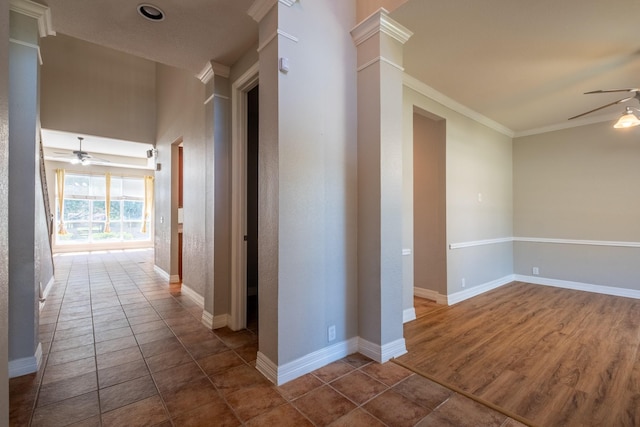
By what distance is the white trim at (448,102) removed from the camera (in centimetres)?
330

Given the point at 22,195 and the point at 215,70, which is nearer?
the point at 22,195

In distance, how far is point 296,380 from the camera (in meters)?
2.01

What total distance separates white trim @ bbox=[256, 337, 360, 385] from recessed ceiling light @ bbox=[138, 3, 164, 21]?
288 centimetres

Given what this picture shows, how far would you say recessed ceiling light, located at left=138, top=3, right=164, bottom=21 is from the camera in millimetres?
2179

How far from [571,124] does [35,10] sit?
697 cm

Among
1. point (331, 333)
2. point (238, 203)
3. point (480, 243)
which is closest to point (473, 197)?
point (480, 243)

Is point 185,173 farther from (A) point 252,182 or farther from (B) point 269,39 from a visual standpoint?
(B) point 269,39

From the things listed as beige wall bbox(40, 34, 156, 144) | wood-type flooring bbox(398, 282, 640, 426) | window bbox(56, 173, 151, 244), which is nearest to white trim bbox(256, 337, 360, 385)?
wood-type flooring bbox(398, 282, 640, 426)

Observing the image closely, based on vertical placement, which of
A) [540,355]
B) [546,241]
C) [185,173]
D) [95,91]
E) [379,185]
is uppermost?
[95,91]

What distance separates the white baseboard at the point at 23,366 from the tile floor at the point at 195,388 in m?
0.07

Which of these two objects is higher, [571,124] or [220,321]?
[571,124]

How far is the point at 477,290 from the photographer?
4.20 m

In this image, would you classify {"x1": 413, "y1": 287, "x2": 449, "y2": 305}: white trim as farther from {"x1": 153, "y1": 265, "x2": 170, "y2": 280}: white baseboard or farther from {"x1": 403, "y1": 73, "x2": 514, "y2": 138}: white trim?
{"x1": 153, "y1": 265, "x2": 170, "y2": 280}: white baseboard

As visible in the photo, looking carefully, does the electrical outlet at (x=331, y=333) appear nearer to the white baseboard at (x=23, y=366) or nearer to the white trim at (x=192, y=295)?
the white trim at (x=192, y=295)
